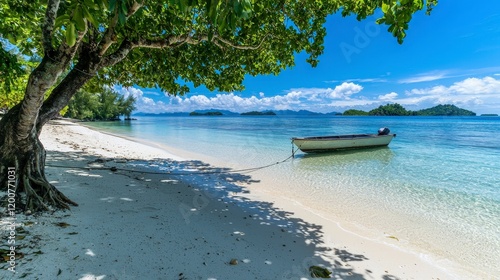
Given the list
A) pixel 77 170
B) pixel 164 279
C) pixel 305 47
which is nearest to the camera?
pixel 164 279

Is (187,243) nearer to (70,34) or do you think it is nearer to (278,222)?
(278,222)

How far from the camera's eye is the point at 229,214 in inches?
206

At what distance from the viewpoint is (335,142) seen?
17641 millimetres

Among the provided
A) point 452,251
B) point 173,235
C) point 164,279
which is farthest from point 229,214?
point 452,251

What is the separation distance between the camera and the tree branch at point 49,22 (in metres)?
2.97

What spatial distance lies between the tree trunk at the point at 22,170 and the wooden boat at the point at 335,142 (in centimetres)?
1378

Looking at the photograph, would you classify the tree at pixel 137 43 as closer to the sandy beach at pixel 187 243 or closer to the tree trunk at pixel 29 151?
the tree trunk at pixel 29 151

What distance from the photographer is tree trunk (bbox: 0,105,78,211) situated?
386 cm

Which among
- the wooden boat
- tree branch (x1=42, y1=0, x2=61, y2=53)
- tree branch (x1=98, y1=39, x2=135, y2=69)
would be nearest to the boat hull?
the wooden boat

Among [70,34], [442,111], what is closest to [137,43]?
[70,34]

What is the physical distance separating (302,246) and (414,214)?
4.34 meters

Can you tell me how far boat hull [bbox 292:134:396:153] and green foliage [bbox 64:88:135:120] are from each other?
128ft

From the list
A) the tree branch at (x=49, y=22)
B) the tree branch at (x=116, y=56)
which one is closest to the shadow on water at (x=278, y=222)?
the tree branch at (x=116, y=56)

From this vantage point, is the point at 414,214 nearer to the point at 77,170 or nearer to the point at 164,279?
the point at 164,279
